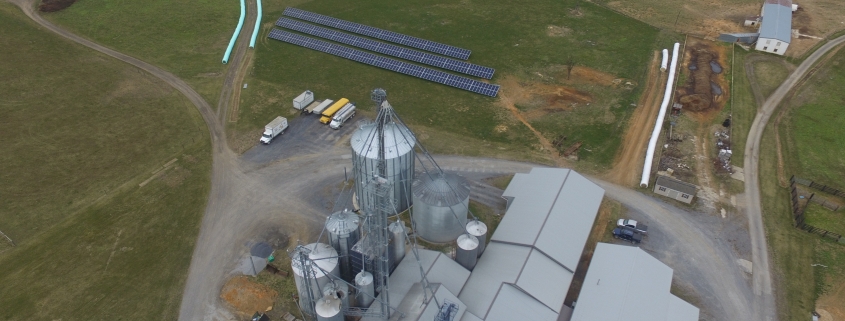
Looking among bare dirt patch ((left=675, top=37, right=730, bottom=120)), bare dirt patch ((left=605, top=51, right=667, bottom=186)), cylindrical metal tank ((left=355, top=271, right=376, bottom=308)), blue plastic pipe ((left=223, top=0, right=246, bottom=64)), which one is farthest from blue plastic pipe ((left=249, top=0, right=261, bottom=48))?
bare dirt patch ((left=675, top=37, right=730, bottom=120))

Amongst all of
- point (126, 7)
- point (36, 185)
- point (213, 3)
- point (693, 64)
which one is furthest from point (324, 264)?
point (126, 7)

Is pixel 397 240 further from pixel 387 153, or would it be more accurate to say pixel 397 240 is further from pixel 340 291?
pixel 387 153

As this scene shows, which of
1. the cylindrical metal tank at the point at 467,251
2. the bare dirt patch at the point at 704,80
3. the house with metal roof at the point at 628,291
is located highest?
the cylindrical metal tank at the point at 467,251

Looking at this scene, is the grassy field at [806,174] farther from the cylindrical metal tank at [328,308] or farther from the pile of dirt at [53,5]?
the pile of dirt at [53,5]

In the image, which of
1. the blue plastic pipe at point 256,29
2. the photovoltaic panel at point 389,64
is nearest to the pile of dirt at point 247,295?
the photovoltaic panel at point 389,64

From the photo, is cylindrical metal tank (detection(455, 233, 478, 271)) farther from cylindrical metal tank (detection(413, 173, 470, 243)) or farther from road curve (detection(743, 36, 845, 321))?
road curve (detection(743, 36, 845, 321))

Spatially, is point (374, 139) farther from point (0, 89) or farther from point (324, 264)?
point (0, 89)
